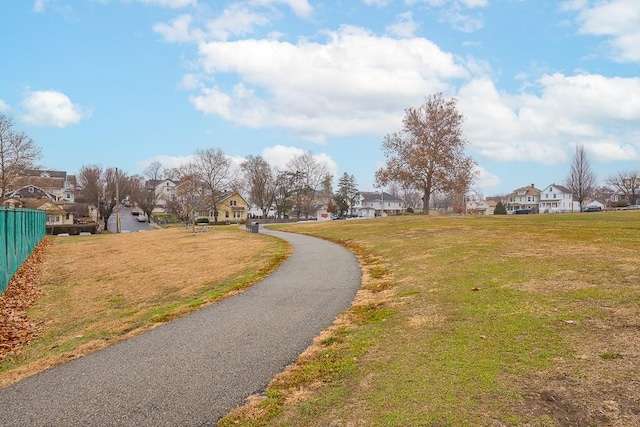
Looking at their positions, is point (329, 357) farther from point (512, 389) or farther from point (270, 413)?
point (512, 389)

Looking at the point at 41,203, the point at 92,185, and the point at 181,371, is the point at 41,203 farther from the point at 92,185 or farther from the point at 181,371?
the point at 181,371

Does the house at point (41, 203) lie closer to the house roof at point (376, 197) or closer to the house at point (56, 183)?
the house at point (56, 183)

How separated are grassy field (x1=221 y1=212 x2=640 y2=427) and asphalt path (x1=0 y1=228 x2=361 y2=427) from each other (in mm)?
411

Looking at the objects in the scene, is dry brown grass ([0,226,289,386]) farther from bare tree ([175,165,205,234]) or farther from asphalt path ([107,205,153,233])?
bare tree ([175,165,205,234])

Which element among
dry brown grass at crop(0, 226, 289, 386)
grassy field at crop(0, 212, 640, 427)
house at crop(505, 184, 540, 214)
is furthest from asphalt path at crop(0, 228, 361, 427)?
house at crop(505, 184, 540, 214)

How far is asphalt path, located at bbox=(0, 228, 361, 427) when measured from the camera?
398 cm

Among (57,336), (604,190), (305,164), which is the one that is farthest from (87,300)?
A: (604,190)

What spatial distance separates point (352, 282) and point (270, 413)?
662 centimetres

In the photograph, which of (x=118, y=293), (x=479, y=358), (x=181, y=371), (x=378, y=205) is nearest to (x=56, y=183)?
(x=378, y=205)

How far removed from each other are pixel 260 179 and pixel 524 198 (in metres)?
70.8

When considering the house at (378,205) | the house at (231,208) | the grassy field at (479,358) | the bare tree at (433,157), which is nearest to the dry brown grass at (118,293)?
the grassy field at (479,358)

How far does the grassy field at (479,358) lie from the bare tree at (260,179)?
238 ft

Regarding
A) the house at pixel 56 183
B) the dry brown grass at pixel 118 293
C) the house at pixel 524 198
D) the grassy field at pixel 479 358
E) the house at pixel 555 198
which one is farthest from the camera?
the house at pixel 524 198

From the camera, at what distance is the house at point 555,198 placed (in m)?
89.8
